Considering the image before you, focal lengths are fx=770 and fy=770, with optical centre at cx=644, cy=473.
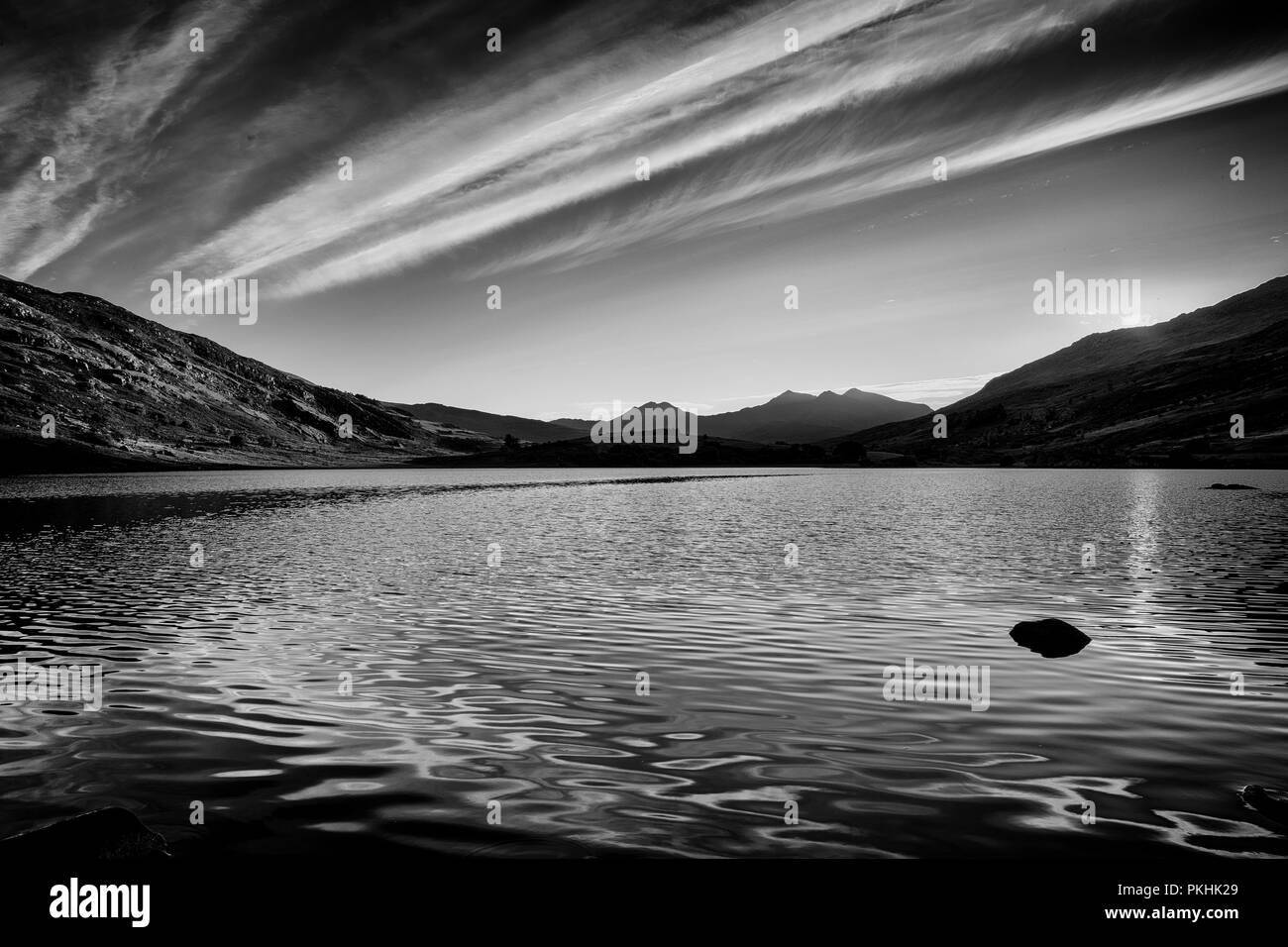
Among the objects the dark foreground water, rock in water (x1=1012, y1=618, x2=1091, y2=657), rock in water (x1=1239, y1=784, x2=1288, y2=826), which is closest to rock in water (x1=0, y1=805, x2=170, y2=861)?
the dark foreground water

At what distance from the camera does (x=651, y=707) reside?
15906mm

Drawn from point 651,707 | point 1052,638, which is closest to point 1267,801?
point 651,707

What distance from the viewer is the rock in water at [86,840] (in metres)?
7.77

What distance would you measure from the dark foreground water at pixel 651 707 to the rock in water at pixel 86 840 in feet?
3.33

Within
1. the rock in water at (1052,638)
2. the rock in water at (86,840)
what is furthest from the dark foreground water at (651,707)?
the rock in water at (86,840)

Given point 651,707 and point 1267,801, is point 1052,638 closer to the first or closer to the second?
point 1267,801

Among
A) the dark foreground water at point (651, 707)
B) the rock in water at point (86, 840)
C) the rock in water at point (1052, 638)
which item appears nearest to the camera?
the rock in water at point (86, 840)

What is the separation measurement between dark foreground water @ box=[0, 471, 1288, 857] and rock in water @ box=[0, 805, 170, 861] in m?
1.02

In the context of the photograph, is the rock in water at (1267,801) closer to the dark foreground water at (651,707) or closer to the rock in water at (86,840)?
the dark foreground water at (651,707)

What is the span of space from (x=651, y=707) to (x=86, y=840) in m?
9.95
